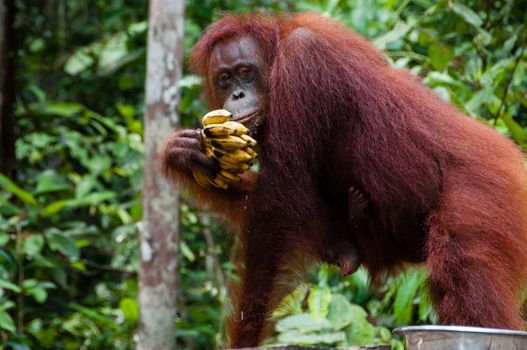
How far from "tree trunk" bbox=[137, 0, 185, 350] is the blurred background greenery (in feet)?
0.46

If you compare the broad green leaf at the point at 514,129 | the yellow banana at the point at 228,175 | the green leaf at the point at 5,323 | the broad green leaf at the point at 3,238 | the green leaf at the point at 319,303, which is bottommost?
the green leaf at the point at 5,323

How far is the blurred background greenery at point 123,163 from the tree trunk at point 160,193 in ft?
0.46

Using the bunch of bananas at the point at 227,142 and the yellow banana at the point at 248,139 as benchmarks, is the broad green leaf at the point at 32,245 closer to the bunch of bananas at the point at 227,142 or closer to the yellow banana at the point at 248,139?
the bunch of bananas at the point at 227,142

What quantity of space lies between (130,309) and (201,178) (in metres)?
1.71

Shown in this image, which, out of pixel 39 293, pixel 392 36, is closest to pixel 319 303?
pixel 392 36

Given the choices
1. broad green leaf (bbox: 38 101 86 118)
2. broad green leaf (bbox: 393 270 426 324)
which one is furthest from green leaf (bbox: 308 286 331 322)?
broad green leaf (bbox: 38 101 86 118)

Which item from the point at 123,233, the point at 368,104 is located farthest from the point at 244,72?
the point at 123,233

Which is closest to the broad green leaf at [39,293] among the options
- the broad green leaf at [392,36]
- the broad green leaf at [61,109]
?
the broad green leaf at [61,109]

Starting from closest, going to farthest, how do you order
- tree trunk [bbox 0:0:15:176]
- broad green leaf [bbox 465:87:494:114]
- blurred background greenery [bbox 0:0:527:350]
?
broad green leaf [bbox 465:87:494:114] → blurred background greenery [bbox 0:0:527:350] → tree trunk [bbox 0:0:15:176]

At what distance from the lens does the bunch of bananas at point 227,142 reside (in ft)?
9.93

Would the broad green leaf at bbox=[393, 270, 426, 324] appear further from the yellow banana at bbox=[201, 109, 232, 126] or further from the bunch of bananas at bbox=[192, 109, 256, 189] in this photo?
the yellow banana at bbox=[201, 109, 232, 126]

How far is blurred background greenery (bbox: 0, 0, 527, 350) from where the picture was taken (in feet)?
12.9

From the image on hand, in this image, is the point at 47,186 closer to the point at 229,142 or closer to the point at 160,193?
the point at 160,193

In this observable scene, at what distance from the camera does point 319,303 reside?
11.8 ft
